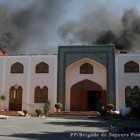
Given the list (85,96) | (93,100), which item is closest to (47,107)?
(85,96)

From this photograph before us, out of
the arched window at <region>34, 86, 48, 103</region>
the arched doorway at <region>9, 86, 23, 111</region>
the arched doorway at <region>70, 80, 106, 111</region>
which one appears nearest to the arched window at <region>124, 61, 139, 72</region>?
the arched doorway at <region>70, 80, 106, 111</region>

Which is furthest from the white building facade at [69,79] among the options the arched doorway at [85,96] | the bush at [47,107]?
the bush at [47,107]

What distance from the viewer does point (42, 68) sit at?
102 ft

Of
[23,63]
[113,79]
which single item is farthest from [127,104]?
[23,63]

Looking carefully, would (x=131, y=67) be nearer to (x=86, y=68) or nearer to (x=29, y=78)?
(x=86, y=68)

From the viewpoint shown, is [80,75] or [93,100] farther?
[93,100]

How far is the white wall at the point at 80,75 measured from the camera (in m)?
30.4

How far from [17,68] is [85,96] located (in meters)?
6.80

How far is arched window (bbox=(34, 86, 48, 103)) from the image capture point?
3067 centimetres

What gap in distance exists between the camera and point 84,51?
30.8 metres

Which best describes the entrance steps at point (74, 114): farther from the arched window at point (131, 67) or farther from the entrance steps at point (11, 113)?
the arched window at point (131, 67)

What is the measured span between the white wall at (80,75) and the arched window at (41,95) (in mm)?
1896

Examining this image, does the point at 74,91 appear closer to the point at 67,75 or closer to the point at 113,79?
the point at 67,75

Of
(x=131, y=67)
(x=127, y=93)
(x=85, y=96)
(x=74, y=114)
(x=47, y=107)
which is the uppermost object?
(x=131, y=67)
